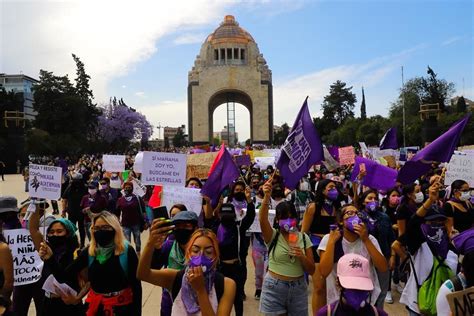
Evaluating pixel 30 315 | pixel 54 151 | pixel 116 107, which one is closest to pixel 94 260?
pixel 30 315

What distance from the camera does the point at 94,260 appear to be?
10.8ft

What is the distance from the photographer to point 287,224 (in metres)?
3.89

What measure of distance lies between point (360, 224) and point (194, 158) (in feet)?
37.1

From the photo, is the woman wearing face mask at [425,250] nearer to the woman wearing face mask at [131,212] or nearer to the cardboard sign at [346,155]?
the woman wearing face mask at [131,212]

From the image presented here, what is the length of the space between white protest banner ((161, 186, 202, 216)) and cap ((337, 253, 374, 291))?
2656mm

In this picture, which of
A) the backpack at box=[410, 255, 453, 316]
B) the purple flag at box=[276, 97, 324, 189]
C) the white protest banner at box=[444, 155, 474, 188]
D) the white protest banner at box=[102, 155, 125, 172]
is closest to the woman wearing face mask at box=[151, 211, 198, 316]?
the backpack at box=[410, 255, 453, 316]

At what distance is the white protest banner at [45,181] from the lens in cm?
557

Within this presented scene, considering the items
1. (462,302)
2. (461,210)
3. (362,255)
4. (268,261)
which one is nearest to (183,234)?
(268,261)

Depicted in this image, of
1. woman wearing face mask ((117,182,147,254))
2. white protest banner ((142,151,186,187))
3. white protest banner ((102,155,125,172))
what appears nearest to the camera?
white protest banner ((142,151,186,187))

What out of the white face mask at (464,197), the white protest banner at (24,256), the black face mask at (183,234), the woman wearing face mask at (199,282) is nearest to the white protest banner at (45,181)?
the white protest banner at (24,256)

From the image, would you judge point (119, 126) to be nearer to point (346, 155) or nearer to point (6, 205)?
point (346, 155)

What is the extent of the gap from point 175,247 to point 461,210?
3.71 meters

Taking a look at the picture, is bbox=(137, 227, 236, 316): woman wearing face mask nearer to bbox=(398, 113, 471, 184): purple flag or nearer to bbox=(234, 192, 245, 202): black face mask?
bbox=(234, 192, 245, 202): black face mask

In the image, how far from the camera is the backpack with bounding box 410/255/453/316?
138 inches
